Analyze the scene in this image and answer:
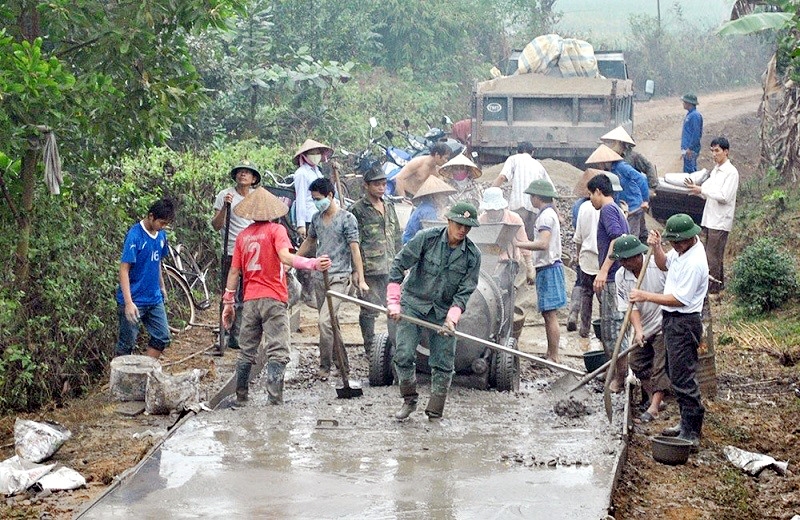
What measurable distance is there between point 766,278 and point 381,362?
16.6 ft

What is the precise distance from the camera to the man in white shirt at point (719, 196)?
13641mm

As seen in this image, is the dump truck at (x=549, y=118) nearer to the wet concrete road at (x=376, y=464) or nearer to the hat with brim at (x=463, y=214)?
the wet concrete road at (x=376, y=464)

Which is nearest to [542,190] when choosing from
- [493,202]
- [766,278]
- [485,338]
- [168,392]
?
[493,202]

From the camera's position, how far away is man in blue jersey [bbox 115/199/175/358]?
32.9ft

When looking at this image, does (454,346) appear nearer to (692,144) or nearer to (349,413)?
(349,413)

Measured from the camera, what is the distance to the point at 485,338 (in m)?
10.6

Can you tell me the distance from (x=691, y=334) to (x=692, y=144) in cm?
1112

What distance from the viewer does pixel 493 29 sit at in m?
34.5

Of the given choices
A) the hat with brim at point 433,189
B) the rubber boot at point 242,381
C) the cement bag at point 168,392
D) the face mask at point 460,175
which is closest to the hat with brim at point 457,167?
the face mask at point 460,175

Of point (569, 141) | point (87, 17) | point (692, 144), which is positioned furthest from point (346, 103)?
point (87, 17)

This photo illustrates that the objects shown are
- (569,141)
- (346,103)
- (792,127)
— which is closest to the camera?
(792,127)

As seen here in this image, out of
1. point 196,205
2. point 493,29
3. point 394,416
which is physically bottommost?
point 394,416

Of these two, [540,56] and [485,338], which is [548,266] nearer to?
[485,338]

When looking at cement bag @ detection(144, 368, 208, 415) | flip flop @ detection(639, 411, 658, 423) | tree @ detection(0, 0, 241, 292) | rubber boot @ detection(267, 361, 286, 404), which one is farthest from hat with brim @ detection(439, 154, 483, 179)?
cement bag @ detection(144, 368, 208, 415)
